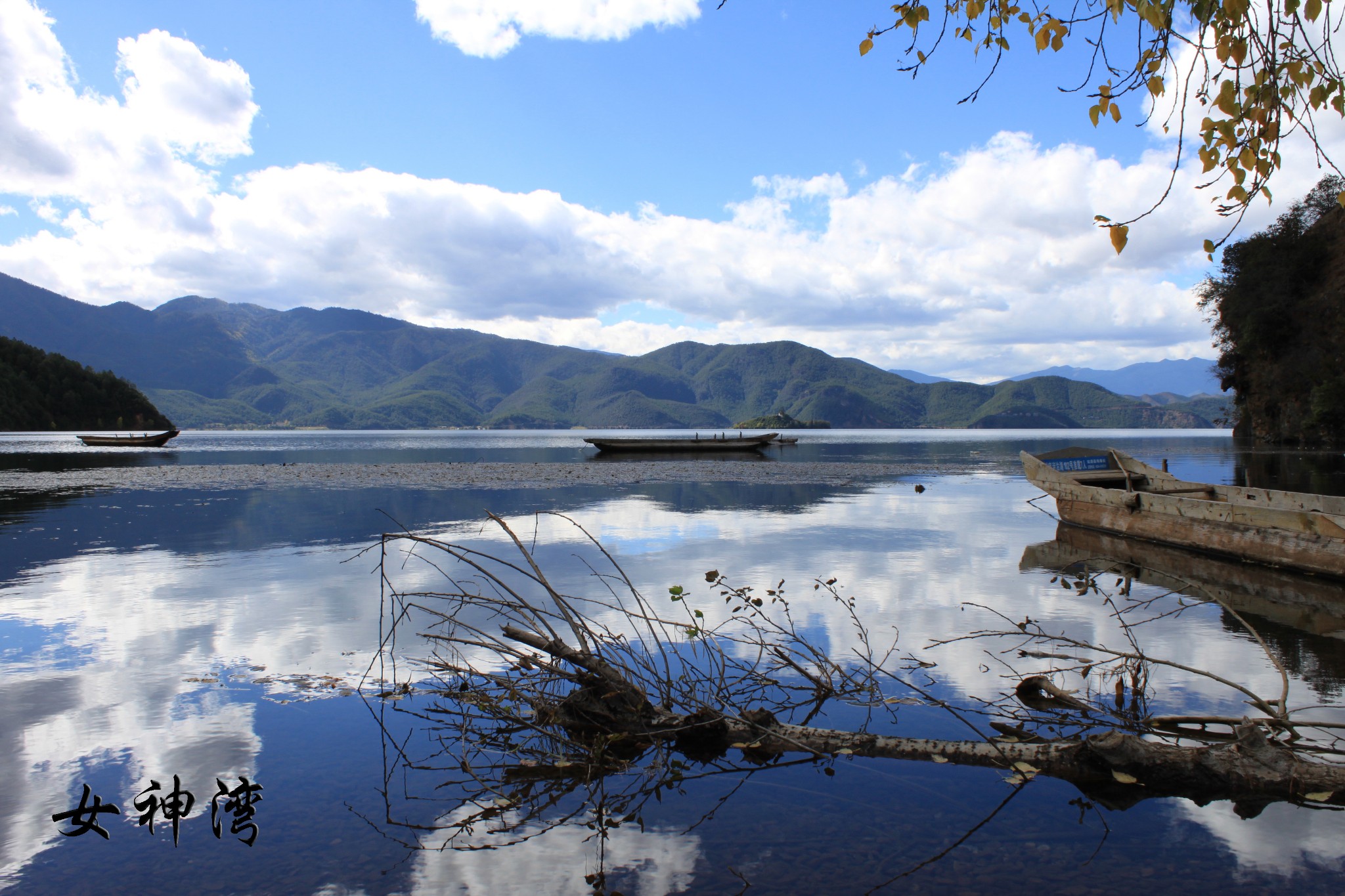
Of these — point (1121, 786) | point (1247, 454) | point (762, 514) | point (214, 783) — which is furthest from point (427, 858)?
point (1247, 454)

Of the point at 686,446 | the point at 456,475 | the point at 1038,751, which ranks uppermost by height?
the point at 686,446

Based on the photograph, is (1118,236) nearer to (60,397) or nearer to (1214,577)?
(1214,577)

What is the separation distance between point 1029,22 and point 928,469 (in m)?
48.3

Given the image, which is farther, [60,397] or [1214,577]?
[60,397]

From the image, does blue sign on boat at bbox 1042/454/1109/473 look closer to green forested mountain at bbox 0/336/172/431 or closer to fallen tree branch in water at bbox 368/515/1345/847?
A: fallen tree branch in water at bbox 368/515/1345/847

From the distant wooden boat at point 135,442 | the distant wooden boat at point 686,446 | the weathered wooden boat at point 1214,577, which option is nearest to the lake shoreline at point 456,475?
the distant wooden boat at point 686,446

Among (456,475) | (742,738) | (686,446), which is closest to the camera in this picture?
(742,738)

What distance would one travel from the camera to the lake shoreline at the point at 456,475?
37.3 metres

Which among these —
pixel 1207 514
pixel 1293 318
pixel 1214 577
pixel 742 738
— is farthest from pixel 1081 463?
pixel 1293 318

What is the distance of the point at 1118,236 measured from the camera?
4.46 m

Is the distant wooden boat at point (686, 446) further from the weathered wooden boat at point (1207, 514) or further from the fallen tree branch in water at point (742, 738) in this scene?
the fallen tree branch in water at point (742, 738)

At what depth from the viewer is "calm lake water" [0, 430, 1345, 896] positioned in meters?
4.91

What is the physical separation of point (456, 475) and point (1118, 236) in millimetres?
44293

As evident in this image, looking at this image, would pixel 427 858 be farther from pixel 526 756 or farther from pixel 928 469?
pixel 928 469
